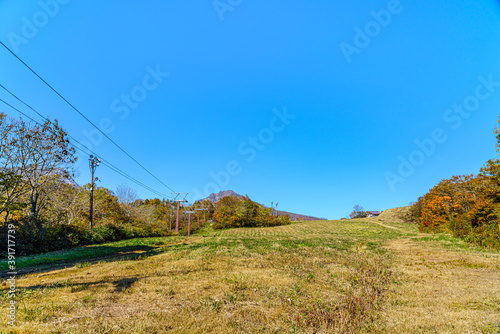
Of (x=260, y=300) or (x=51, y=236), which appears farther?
(x=51, y=236)

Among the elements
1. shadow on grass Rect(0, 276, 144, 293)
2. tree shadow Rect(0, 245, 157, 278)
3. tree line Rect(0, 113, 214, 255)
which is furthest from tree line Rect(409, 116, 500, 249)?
tree line Rect(0, 113, 214, 255)

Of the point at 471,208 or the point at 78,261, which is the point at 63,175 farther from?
the point at 471,208

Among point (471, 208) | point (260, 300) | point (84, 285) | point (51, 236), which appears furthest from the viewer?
point (471, 208)

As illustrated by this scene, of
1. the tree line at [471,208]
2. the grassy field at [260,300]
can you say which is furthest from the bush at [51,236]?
the tree line at [471,208]

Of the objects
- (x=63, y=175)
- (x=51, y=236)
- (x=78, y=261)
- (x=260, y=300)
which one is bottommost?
(x=78, y=261)

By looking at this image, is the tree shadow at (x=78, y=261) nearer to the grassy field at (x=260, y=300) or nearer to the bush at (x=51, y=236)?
the grassy field at (x=260, y=300)

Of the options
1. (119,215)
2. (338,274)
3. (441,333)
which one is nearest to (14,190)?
(119,215)

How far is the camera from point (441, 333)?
4.97 m

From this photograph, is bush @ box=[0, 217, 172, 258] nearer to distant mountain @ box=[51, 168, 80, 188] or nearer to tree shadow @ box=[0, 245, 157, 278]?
tree shadow @ box=[0, 245, 157, 278]

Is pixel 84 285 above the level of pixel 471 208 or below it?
below

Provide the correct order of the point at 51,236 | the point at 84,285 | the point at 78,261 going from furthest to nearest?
1. the point at 51,236
2. the point at 78,261
3. the point at 84,285

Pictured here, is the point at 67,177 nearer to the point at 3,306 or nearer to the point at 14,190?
the point at 14,190

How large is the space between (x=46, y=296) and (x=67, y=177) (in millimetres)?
29124

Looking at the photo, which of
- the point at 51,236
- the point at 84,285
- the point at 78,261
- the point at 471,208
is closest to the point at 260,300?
the point at 84,285
